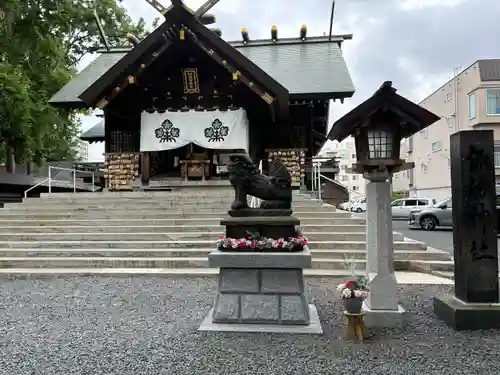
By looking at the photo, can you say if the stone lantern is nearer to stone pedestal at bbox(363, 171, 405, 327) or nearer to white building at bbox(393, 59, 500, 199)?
stone pedestal at bbox(363, 171, 405, 327)

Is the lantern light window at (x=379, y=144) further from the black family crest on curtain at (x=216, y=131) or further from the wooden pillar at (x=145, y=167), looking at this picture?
the wooden pillar at (x=145, y=167)

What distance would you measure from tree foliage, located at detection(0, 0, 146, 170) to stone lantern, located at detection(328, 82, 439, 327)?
147 inches

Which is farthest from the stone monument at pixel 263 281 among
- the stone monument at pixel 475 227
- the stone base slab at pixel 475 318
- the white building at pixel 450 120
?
the white building at pixel 450 120

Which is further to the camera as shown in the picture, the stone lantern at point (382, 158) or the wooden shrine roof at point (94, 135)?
the wooden shrine roof at point (94, 135)

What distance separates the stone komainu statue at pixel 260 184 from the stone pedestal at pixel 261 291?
677 millimetres

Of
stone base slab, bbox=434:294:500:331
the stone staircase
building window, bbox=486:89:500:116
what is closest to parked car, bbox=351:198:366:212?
building window, bbox=486:89:500:116

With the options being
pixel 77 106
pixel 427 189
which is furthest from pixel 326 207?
pixel 427 189

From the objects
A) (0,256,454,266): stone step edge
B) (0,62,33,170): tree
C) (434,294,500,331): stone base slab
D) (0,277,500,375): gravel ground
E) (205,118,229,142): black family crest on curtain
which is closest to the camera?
(0,277,500,375): gravel ground

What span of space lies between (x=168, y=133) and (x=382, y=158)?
9.27 m

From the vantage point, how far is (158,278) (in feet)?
25.0

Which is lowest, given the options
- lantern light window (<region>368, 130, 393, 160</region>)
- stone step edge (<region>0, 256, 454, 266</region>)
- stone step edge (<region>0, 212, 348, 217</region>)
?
stone step edge (<region>0, 256, 454, 266</region>)

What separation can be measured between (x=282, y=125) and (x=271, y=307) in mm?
9907

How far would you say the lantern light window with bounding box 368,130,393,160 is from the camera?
5031mm

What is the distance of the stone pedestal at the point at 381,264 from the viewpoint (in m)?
4.92
